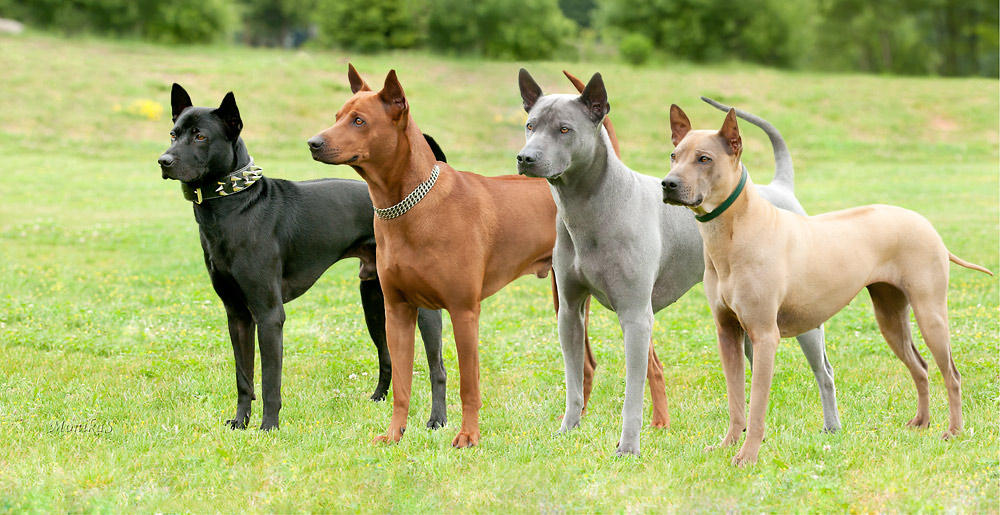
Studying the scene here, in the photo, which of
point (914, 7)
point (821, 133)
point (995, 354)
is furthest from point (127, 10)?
point (995, 354)

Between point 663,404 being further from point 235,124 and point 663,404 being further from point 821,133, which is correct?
point 821,133

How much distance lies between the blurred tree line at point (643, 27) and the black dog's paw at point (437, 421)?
4328 centimetres

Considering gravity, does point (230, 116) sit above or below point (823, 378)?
above

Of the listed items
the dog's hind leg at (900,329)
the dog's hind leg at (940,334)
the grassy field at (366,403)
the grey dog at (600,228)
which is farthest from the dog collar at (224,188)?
the dog's hind leg at (940,334)

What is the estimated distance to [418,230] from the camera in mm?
6004

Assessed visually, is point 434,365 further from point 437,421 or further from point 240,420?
point 240,420

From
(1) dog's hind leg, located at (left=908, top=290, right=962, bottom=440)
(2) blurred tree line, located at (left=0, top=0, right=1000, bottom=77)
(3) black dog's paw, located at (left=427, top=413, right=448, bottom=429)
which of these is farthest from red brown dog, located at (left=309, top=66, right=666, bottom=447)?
(2) blurred tree line, located at (left=0, top=0, right=1000, bottom=77)

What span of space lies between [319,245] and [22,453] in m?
2.42

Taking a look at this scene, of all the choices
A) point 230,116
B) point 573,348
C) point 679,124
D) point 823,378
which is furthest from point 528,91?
point 823,378

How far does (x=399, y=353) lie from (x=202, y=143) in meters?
1.99

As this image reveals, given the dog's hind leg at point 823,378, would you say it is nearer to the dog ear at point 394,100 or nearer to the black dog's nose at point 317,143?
the dog ear at point 394,100

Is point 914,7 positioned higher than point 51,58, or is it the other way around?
point 914,7

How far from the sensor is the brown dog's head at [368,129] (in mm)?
5707

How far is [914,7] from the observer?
55.0 m
